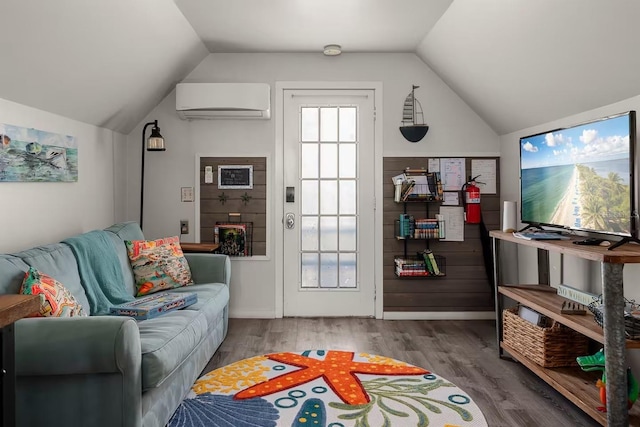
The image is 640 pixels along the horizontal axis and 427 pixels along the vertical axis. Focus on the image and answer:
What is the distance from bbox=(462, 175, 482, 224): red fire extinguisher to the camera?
4.51m

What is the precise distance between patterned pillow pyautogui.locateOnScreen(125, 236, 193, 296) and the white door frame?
3.51 feet

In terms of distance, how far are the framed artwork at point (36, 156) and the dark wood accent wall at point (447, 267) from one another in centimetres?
261

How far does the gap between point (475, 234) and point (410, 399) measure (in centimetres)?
219

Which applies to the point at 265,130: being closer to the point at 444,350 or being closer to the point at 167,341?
the point at 444,350

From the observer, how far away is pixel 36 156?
3.05 metres

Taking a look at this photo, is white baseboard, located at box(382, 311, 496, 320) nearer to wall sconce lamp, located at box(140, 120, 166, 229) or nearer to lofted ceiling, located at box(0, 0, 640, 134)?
lofted ceiling, located at box(0, 0, 640, 134)

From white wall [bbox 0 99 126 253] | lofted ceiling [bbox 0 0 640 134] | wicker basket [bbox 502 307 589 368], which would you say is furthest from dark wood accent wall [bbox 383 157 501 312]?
white wall [bbox 0 99 126 253]

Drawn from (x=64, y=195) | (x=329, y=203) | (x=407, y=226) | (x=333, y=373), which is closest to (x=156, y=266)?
(x=64, y=195)

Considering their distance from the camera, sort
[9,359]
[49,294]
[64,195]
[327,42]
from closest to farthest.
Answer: [9,359], [49,294], [64,195], [327,42]

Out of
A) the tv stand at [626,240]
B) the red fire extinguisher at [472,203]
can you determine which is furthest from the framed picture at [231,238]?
the tv stand at [626,240]

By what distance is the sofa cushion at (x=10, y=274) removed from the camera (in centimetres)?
227

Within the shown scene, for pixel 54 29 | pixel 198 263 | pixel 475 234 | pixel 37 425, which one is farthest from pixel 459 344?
pixel 54 29

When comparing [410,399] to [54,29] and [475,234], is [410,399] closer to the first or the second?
[475,234]

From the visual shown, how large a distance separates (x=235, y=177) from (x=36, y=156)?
6.02 feet
